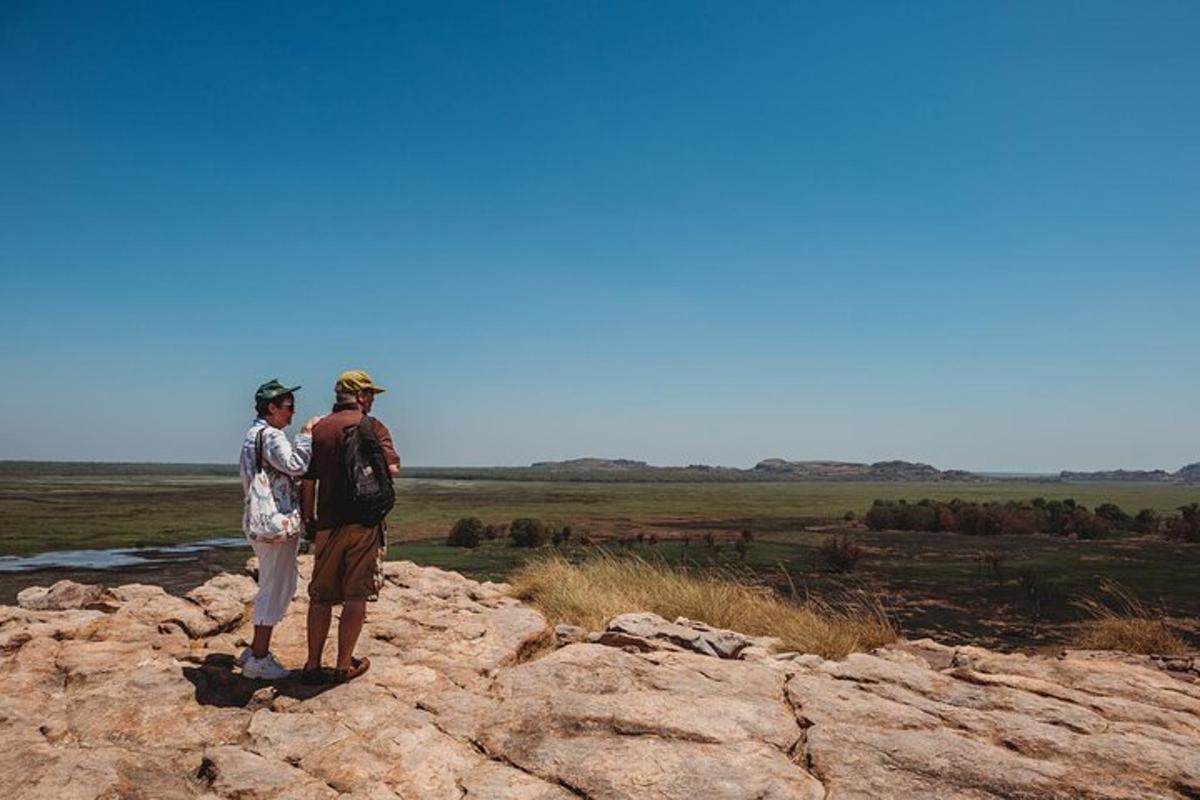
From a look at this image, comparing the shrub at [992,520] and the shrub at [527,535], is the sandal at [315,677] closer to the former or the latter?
the shrub at [527,535]

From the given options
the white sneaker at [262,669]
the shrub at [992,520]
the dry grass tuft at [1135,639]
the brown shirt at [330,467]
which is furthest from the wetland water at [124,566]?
the shrub at [992,520]

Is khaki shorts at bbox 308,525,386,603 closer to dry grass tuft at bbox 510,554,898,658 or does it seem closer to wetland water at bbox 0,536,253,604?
dry grass tuft at bbox 510,554,898,658

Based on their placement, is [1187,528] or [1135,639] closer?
[1135,639]

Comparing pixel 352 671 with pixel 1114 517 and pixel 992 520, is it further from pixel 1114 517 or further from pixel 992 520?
pixel 1114 517

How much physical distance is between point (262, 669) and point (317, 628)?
0.60 metres

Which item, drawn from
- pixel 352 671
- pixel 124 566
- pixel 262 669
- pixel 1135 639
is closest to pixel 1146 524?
pixel 1135 639

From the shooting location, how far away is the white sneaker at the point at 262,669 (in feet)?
17.0

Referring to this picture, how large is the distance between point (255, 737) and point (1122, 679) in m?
6.75

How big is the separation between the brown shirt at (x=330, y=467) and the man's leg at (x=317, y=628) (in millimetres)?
585

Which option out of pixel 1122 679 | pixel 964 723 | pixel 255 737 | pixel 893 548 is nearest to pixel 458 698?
pixel 255 737

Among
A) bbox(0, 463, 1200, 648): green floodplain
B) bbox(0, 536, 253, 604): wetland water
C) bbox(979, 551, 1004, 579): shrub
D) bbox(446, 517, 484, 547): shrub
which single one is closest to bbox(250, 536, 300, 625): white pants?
bbox(0, 463, 1200, 648): green floodplain

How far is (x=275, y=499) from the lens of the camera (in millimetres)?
5066

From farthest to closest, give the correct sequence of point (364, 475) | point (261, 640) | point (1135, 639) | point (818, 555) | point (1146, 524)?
point (1146, 524) → point (818, 555) → point (1135, 639) → point (261, 640) → point (364, 475)

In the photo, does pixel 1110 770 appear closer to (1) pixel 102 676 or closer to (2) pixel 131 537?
(1) pixel 102 676
